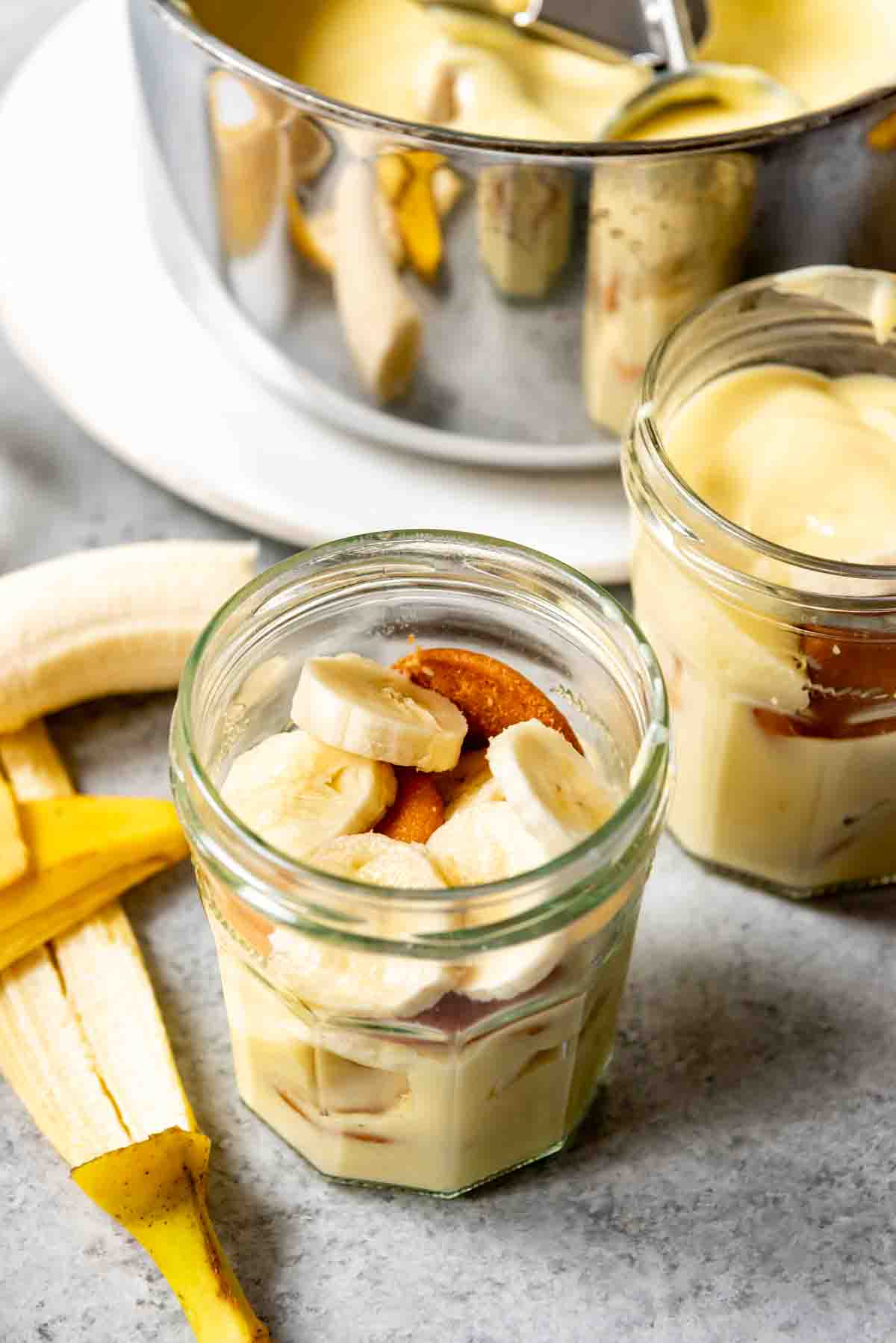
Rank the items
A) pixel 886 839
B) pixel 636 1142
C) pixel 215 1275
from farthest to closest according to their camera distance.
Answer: pixel 886 839 < pixel 636 1142 < pixel 215 1275

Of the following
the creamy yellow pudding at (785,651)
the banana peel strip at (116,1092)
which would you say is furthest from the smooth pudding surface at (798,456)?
the banana peel strip at (116,1092)

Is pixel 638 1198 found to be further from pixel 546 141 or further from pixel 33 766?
pixel 546 141

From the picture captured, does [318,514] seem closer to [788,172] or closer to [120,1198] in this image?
[788,172]

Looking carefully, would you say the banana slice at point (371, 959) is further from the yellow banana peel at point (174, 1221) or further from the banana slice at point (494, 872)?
the yellow banana peel at point (174, 1221)

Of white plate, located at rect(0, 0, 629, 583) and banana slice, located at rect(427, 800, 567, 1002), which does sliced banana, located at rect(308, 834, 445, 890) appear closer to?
banana slice, located at rect(427, 800, 567, 1002)

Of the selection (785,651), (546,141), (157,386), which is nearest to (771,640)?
(785,651)

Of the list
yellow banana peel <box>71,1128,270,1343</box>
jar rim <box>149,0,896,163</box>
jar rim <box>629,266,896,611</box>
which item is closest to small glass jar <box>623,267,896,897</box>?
jar rim <box>629,266,896,611</box>

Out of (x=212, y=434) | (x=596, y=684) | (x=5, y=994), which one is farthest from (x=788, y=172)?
(x=5, y=994)
